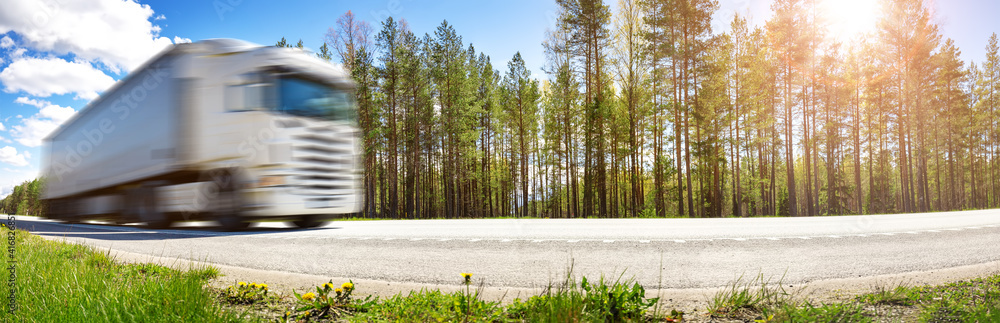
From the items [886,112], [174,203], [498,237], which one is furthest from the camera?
[886,112]

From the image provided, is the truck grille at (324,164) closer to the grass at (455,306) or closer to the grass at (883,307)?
the grass at (455,306)

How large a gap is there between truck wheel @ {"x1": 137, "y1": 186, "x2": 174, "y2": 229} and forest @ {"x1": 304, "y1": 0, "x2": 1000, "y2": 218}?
18676 mm

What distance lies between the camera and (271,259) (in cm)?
560

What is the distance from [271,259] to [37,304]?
2797mm

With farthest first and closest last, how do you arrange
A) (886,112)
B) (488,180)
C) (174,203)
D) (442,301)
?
(488,180)
(886,112)
(174,203)
(442,301)

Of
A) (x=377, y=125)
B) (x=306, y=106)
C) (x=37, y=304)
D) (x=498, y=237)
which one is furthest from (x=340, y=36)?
(x=37, y=304)

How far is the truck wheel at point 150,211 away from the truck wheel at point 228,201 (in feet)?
5.31

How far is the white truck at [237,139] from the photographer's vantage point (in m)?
8.38

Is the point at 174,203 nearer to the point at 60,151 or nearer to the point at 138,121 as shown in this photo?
the point at 138,121

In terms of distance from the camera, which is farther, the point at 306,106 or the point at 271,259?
the point at 306,106

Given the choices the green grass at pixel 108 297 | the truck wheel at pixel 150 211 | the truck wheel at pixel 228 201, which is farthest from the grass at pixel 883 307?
the truck wheel at pixel 150 211

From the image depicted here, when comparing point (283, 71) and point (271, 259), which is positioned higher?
point (283, 71)

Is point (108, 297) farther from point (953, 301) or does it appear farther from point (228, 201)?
point (228, 201)

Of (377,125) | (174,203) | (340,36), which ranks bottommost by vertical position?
(174,203)
